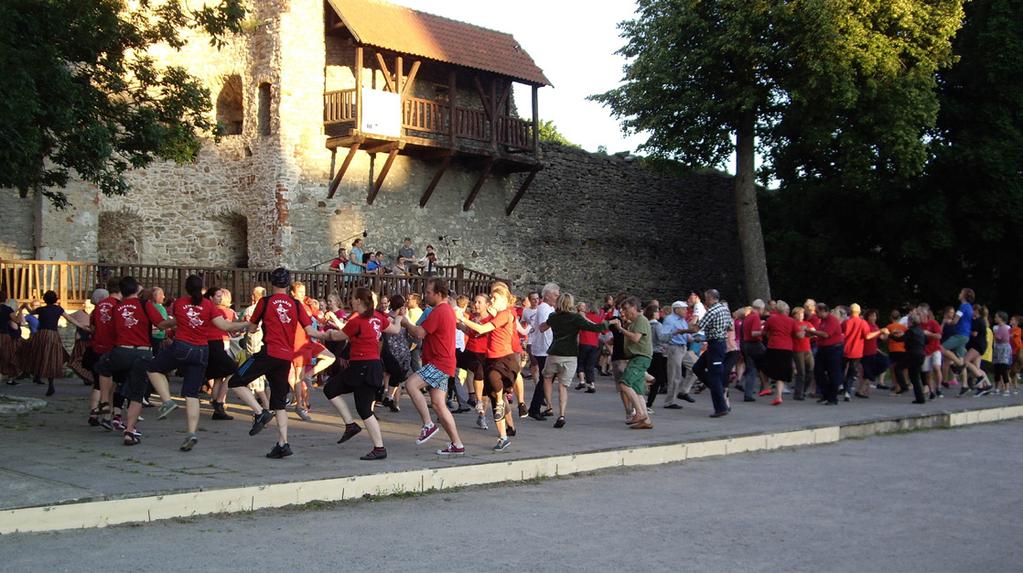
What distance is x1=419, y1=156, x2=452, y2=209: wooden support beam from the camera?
28031mm

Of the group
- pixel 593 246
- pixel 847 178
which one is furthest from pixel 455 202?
pixel 847 178

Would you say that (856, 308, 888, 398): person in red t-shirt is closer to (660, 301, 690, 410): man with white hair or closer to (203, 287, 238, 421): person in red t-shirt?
(660, 301, 690, 410): man with white hair

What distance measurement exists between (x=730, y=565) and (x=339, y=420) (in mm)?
7605

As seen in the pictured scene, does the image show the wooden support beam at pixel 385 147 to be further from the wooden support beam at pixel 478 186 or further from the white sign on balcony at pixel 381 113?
the wooden support beam at pixel 478 186

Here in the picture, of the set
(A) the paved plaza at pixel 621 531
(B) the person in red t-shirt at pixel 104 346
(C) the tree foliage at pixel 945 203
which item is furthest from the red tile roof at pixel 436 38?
(A) the paved plaza at pixel 621 531

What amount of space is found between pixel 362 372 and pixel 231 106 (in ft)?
66.7

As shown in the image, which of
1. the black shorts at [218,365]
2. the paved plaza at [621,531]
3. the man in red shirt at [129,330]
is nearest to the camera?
the paved plaza at [621,531]

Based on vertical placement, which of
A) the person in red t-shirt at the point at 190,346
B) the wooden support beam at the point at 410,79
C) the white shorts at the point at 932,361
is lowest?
the white shorts at the point at 932,361

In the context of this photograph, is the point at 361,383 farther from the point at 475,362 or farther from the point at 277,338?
the point at 475,362

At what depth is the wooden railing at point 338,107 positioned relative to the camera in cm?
2642

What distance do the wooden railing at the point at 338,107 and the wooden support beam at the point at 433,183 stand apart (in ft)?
9.90

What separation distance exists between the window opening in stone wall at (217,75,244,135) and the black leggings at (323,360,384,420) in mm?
19314

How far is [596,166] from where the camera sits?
34.6 m

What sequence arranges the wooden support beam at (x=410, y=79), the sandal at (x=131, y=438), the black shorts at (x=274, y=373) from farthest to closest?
the wooden support beam at (x=410, y=79) → the sandal at (x=131, y=438) → the black shorts at (x=274, y=373)
